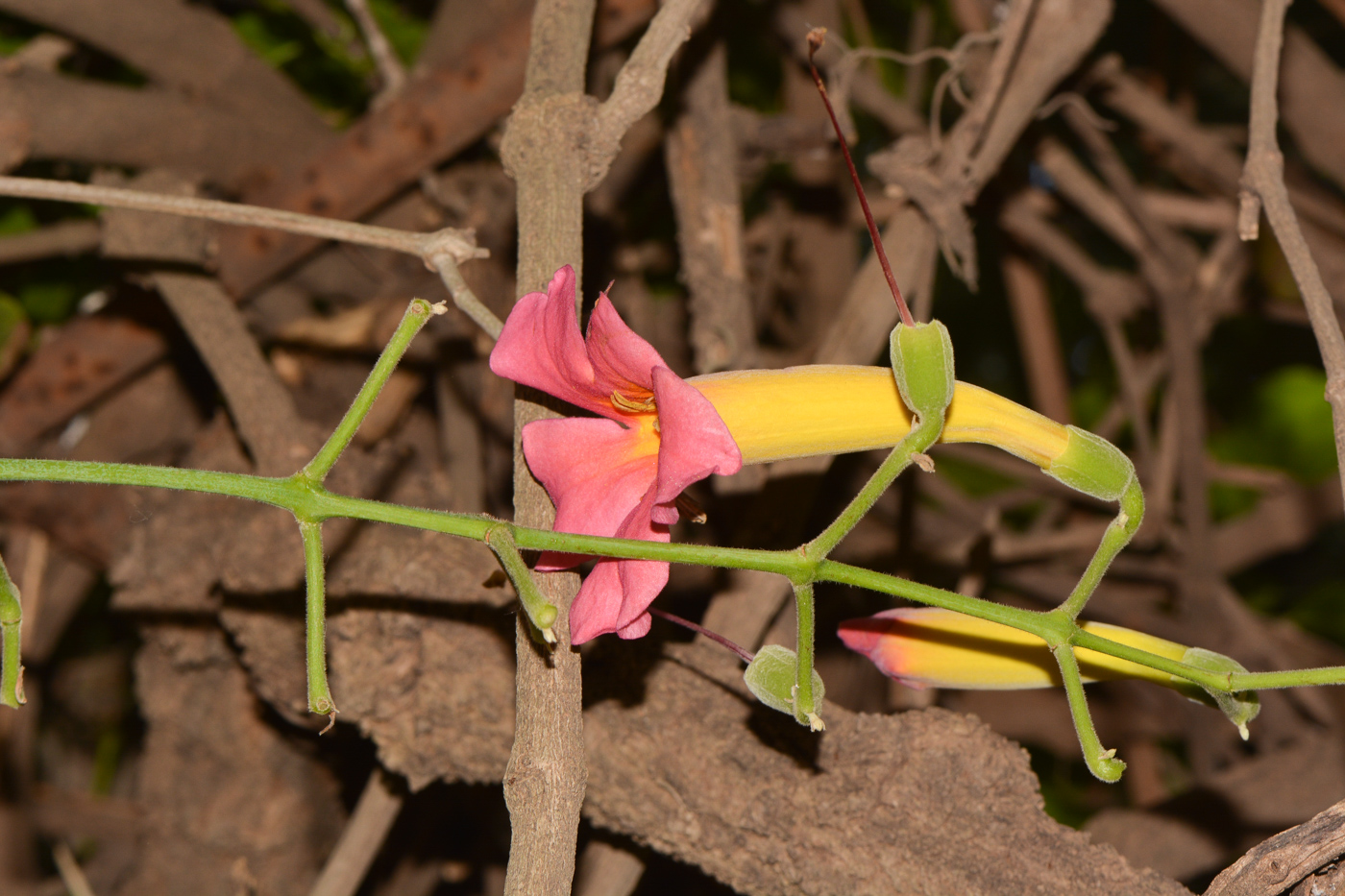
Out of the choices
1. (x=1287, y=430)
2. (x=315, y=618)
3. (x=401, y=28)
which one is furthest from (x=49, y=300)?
(x=1287, y=430)

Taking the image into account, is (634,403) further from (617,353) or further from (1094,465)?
(1094,465)

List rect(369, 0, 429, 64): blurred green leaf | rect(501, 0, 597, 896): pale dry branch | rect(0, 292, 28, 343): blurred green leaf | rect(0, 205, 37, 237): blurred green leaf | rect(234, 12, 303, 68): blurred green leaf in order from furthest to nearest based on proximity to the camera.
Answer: rect(369, 0, 429, 64): blurred green leaf → rect(234, 12, 303, 68): blurred green leaf → rect(0, 205, 37, 237): blurred green leaf → rect(0, 292, 28, 343): blurred green leaf → rect(501, 0, 597, 896): pale dry branch

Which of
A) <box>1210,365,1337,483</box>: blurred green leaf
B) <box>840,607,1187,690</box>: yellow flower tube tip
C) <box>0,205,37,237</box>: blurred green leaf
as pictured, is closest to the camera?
<box>840,607,1187,690</box>: yellow flower tube tip

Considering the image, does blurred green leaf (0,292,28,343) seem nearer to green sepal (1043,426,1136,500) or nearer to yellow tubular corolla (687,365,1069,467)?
yellow tubular corolla (687,365,1069,467)

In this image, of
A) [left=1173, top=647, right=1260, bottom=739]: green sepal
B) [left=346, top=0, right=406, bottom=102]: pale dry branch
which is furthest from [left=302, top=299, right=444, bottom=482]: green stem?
[left=346, top=0, right=406, bottom=102]: pale dry branch

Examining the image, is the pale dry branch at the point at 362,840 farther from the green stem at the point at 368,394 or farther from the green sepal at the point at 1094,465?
the green sepal at the point at 1094,465

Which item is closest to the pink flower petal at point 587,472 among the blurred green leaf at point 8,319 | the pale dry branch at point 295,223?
the pale dry branch at point 295,223

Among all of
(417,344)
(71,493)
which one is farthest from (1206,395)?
(71,493)

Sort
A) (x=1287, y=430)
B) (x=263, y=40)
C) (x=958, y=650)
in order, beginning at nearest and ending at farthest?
(x=958, y=650), (x=263, y=40), (x=1287, y=430)
